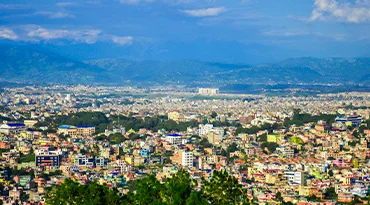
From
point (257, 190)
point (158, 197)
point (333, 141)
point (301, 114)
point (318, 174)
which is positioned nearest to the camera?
point (158, 197)

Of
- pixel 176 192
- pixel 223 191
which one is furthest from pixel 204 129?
pixel 176 192

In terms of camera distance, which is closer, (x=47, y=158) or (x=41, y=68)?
(x=47, y=158)

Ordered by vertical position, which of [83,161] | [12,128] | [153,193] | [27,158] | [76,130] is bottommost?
[83,161]

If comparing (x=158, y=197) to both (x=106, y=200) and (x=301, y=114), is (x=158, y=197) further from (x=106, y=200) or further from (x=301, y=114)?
(x=301, y=114)

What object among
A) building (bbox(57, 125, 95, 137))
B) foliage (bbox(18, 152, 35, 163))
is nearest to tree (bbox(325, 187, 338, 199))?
foliage (bbox(18, 152, 35, 163))

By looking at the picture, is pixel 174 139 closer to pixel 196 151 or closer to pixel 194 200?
pixel 196 151

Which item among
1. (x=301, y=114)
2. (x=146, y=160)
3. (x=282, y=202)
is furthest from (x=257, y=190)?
(x=301, y=114)

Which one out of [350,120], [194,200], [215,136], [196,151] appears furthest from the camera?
[350,120]

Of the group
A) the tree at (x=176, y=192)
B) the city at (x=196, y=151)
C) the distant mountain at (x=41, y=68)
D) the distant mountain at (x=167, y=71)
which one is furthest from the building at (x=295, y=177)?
the distant mountain at (x=41, y=68)
